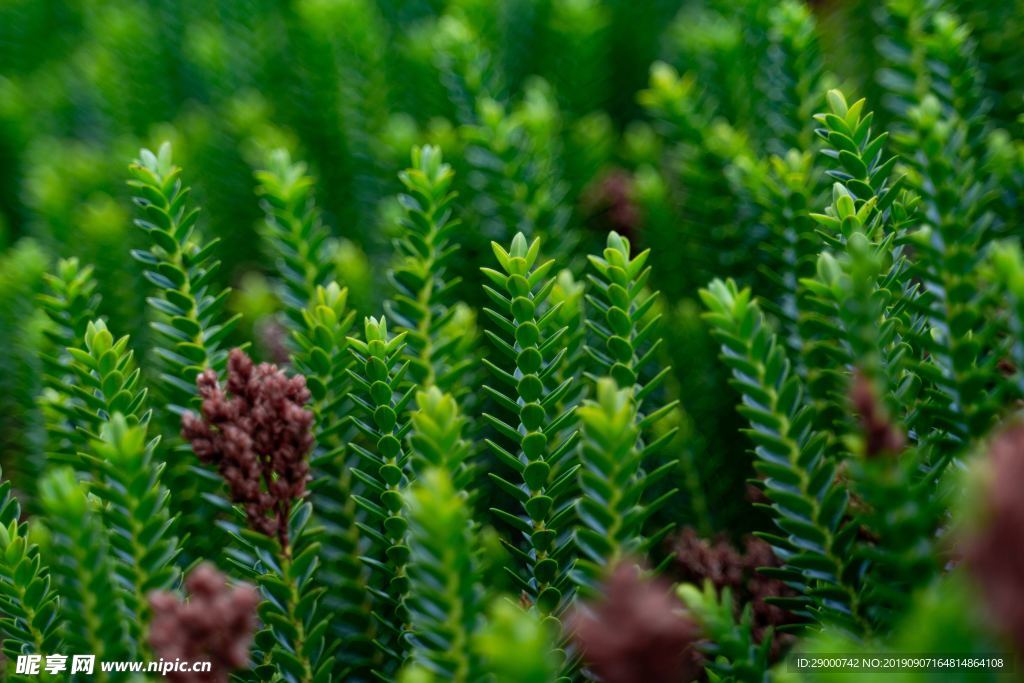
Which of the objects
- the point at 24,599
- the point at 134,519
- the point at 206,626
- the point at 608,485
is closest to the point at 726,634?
the point at 608,485

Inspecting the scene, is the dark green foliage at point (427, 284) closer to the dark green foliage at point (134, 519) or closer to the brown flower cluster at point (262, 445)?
the brown flower cluster at point (262, 445)

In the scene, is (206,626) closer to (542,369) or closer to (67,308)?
(542,369)

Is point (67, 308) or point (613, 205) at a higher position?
point (613, 205)

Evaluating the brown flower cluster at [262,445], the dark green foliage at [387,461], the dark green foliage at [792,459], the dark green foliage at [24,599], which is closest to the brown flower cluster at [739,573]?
the dark green foliage at [792,459]

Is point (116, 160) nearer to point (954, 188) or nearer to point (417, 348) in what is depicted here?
point (417, 348)

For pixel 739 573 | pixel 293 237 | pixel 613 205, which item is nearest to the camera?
pixel 739 573

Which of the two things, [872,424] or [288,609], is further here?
[288,609]
